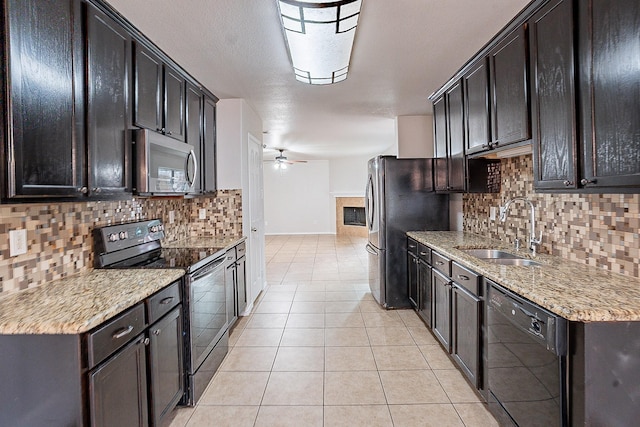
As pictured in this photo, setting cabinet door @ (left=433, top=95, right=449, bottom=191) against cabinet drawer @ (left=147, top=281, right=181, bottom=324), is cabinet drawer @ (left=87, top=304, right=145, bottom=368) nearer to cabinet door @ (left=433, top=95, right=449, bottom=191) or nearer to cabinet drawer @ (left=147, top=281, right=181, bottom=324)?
cabinet drawer @ (left=147, top=281, right=181, bottom=324)

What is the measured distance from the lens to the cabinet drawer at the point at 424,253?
3052mm

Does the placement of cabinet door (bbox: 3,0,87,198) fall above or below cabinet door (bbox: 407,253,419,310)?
above

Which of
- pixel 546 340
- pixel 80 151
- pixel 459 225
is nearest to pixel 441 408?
pixel 546 340

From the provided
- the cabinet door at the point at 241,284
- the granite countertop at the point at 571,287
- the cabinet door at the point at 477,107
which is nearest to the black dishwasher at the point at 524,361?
the granite countertop at the point at 571,287

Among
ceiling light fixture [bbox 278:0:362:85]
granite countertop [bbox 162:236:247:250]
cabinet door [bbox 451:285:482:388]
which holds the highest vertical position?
ceiling light fixture [bbox 278:0:362:85]

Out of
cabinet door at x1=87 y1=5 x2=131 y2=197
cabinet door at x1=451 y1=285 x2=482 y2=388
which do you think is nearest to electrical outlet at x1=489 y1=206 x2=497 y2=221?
cabinet door at x1=451 y1=285 x2=482 y2=388

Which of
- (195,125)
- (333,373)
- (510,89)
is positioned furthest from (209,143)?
(510,89)

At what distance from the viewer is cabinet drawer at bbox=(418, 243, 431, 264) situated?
3.05m

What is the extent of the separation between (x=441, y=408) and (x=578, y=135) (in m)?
1.72

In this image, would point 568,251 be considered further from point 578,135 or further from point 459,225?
point 459,225

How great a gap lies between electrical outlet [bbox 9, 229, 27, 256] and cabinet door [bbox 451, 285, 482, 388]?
2477mm

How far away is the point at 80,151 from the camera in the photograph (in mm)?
1650

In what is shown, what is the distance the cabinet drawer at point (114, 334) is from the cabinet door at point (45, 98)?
24.5 inches

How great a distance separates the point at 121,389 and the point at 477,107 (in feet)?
9.48
